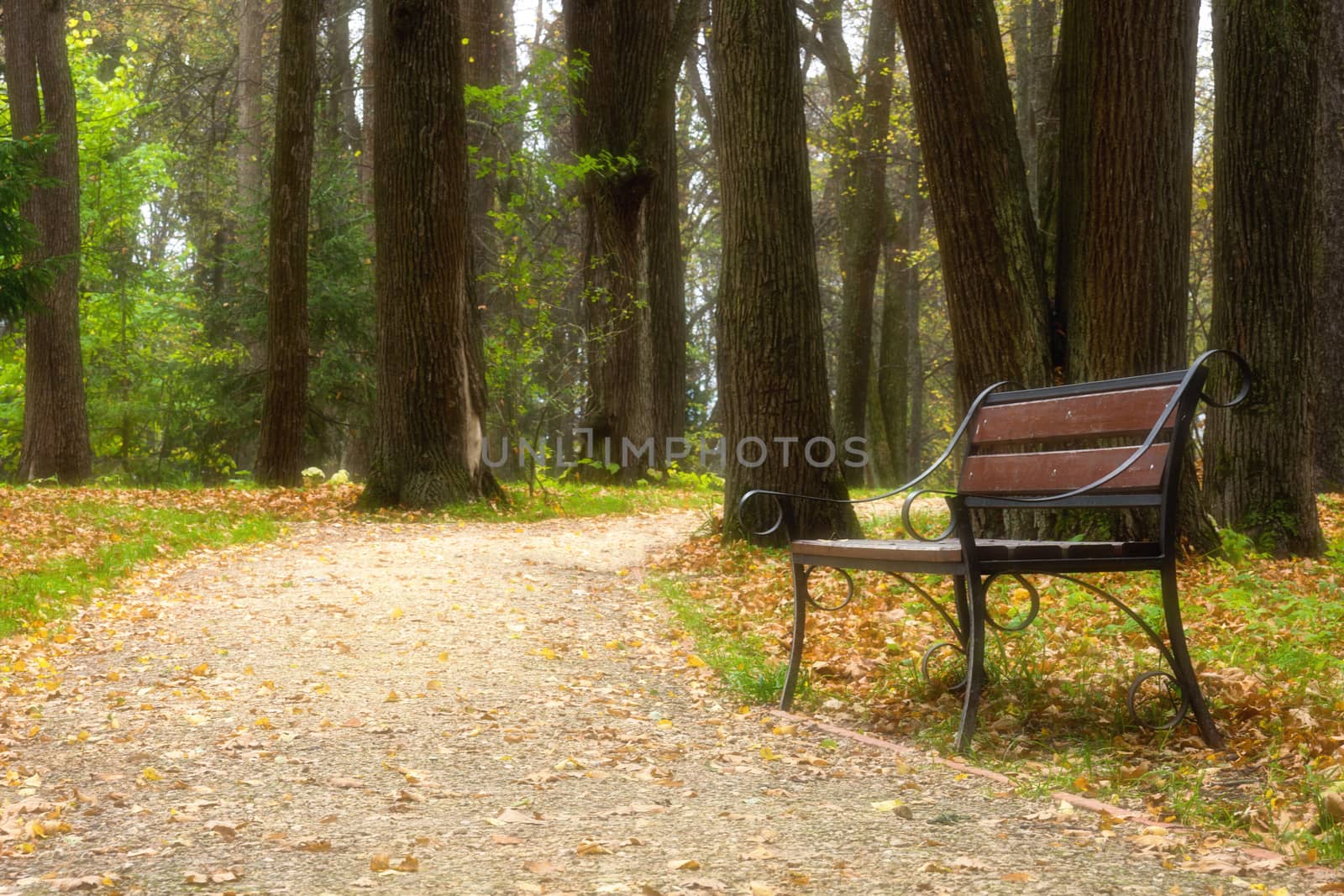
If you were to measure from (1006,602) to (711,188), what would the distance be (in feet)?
65.5

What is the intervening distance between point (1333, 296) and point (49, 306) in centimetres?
1492

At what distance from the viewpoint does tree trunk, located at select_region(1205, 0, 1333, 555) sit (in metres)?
8.32

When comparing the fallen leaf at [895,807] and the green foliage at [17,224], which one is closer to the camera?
the fallen leaf at [895,807]

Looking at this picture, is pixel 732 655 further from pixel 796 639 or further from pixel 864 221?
pixel 864 221

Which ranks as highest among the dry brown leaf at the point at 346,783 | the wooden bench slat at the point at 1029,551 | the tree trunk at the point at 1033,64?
the tree trunk at the point at 1033,64

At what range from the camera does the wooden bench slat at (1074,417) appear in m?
4.40

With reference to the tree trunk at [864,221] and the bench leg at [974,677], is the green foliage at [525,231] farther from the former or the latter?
the bench leg at [974,677]

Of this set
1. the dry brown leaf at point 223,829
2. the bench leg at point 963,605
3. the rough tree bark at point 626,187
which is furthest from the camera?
the rough tree bark at point 626,187

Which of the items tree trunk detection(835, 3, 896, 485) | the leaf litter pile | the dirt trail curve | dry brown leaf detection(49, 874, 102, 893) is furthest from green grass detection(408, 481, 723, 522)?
dry brown leaf detection(49, 874, 102, 893)

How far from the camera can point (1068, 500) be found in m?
4.39

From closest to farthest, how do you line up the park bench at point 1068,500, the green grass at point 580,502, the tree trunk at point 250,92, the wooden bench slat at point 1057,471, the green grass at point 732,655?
the park bench at point 1068,500, the wooden bench slat at point 1057,471, the green grass at point 732,655, the green grass at point 580,502, the tree trunk at point 250,92

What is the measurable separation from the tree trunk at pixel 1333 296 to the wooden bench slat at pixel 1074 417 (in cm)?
842

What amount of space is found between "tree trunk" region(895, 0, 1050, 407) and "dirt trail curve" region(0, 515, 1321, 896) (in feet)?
8.53

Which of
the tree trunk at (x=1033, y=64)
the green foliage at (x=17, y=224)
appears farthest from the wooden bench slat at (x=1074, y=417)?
the green foliage at (x=17, y=224)
